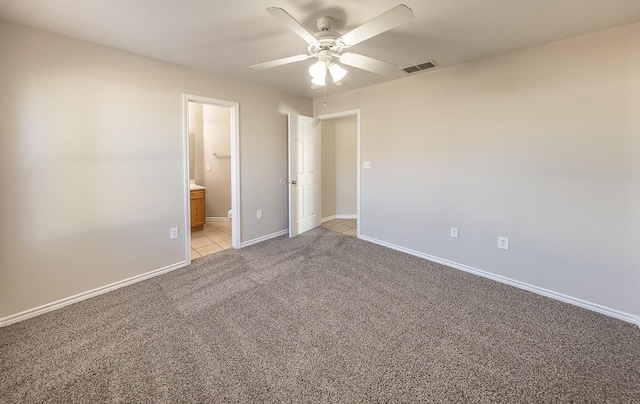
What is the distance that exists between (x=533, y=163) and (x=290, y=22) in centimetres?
255

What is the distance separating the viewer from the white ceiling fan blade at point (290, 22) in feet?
4.59

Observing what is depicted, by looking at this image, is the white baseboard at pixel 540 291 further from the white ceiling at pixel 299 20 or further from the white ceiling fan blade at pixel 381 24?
the white ceiling fan blade at pixel 381 24

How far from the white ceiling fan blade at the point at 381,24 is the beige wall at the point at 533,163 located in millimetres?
1851

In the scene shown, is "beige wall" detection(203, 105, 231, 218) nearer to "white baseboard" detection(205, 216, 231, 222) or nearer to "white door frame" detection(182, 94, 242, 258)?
"white baseboard" detection(205, 216, 231, 222)

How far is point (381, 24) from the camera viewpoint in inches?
58.4

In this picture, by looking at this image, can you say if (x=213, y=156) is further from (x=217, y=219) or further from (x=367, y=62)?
(x=367, y=62)

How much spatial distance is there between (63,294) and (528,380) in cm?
366

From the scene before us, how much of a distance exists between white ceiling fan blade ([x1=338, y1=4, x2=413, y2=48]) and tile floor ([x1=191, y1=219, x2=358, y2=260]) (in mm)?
3125

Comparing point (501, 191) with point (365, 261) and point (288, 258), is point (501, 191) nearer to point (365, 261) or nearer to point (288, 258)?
point (365, 261)

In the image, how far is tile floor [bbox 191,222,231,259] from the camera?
368 centimetres

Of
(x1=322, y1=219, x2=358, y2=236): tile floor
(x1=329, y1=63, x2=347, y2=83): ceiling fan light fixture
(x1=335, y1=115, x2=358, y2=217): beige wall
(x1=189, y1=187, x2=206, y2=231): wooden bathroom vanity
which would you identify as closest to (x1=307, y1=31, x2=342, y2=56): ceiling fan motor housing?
(x1=329, y1=63, x2=347, y2=83): ceiling fan light fixture

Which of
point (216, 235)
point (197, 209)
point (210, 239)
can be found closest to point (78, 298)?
point (210, 239)

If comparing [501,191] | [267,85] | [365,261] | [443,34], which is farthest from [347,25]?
[365,261]

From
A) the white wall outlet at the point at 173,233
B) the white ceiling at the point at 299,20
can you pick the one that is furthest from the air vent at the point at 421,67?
the white wall outlet at the point at 173,233
